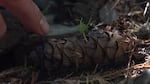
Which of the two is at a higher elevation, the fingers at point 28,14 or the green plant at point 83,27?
the fingers at point 28,14

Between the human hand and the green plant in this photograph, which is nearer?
the human hand

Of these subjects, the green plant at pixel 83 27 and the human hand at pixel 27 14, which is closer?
the human hand at pixel 27 14

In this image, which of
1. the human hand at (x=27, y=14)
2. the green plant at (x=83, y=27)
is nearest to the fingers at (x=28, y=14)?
the human hand at (x=27, y=14)

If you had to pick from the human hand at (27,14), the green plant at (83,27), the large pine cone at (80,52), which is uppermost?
the human hand at (27,14)

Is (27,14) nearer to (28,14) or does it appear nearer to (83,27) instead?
(28,14)

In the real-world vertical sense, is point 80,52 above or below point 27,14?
below

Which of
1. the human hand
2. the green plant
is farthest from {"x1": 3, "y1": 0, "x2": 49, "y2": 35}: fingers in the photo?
the green plant

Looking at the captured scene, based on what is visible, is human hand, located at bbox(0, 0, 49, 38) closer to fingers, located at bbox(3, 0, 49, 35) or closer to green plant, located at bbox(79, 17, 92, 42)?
fingers, located at bbox(3, 0, 49, 35)

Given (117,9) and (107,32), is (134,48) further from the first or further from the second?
(117,9)

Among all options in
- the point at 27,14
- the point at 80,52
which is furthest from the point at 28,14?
the point at 80,52

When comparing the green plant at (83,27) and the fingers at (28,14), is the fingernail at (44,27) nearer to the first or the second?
the fingers at (28,14)
